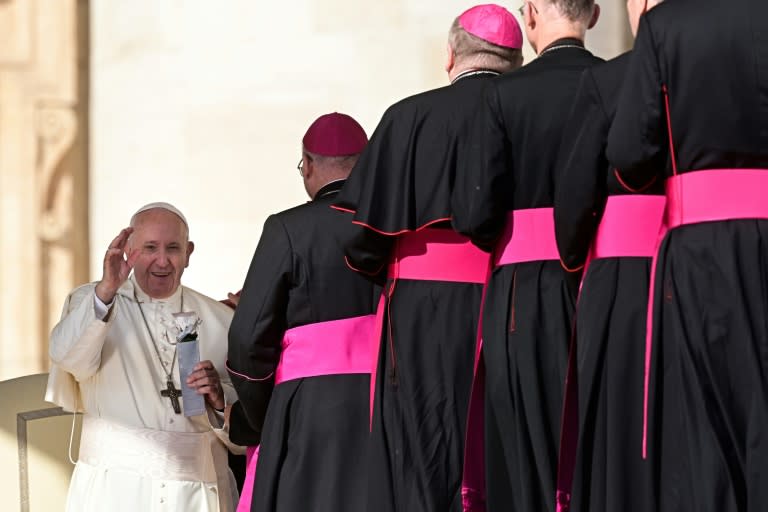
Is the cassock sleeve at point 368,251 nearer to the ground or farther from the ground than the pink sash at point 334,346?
farther from the ground

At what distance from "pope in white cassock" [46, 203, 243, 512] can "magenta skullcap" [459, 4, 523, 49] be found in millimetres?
1668

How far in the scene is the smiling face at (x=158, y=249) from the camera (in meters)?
6.40

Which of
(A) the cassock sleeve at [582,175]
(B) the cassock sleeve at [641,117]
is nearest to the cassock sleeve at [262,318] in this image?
(A) the cassock sleeve at [582,175]

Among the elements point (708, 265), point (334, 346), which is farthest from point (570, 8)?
point (334, 346)

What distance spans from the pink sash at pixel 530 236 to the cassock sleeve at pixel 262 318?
3.70 feet

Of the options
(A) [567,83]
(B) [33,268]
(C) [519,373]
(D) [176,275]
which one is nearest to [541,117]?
(A) [567,83]

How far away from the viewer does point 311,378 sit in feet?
19.0

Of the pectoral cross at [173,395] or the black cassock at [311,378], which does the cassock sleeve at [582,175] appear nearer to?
the black cassock at [311,378]

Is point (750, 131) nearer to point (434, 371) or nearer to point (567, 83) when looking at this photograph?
point (567, 83)

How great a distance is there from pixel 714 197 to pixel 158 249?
9.94 ft

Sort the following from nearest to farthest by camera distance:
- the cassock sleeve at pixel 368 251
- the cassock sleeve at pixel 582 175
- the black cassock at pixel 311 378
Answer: the cassock sleeve at pixel 582 175, the cassock sleeve at pixel 368 251, the black cassock at pixel 311 378

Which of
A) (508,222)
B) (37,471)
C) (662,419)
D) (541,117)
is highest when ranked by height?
(541,117)

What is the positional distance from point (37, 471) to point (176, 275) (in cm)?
135

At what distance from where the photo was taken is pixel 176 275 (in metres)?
6.52
